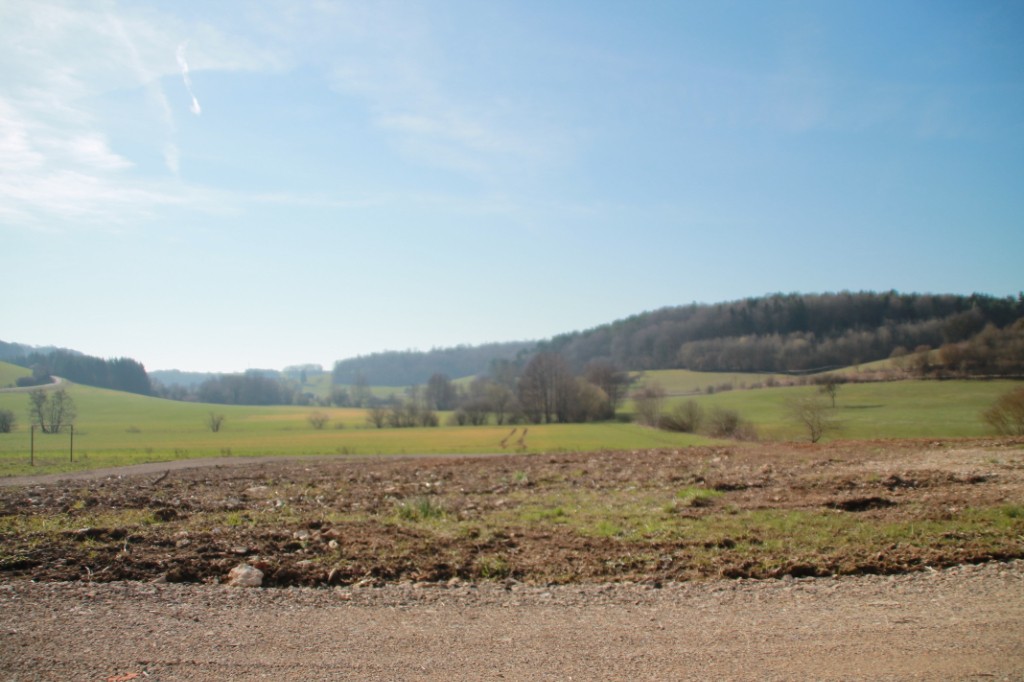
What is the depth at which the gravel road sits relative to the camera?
575 centimetres

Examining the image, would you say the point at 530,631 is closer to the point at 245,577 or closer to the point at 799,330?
the point at 245,577

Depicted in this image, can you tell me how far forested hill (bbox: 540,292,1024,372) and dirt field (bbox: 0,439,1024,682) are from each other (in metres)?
89.9

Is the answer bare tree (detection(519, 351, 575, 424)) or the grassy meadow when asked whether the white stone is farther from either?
bare tree (detection(519, 351, 575, 424))

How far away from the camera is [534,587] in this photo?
8328 mm

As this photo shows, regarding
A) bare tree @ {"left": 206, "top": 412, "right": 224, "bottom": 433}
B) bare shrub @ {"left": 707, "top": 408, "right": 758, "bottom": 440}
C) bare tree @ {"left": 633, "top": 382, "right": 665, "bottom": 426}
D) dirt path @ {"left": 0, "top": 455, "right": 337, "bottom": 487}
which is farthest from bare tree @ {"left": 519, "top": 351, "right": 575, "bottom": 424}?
dirt path @ {"left": 0, "top": 455, "right": 337, "bottom": 487}

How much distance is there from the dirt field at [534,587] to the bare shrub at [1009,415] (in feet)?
94.3

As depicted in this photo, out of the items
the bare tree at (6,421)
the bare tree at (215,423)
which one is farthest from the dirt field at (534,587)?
the bare tree at (215,423)

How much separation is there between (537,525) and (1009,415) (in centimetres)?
4042

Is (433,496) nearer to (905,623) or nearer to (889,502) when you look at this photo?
(889,502)

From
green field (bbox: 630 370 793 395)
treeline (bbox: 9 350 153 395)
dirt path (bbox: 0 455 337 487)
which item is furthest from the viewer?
treeline (bbox: 9 350 153 395)

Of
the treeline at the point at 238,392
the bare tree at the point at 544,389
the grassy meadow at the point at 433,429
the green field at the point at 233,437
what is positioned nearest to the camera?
the green field at the point at 233,437

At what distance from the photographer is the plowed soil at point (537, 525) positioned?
897 centimetres

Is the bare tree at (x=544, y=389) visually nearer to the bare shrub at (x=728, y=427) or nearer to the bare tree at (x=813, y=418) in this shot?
the bare shrub at (x=728, y=427)

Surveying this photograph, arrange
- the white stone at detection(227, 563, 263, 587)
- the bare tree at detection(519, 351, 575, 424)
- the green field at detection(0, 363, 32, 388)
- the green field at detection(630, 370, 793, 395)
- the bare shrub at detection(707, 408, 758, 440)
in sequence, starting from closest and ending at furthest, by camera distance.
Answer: the white stone at detection(227, 563, 263, 587), the bare shrub at detection(707, 408, 758, 440), the green field at detection(0, 363, 32, 388), the bare tree at detection(519, 351, 575, 424), the green field at detection(630, 370, 793, 395)
